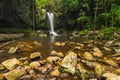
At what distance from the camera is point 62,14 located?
2856 centimetres

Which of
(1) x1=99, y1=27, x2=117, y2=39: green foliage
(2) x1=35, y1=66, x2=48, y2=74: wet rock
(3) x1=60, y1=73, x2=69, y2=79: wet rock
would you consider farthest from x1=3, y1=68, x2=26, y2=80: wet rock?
(1) x1=99, y1=27, x2=117, y2=39: green foliage

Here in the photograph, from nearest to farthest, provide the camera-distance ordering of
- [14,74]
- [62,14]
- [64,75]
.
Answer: [14,74] < [64,75] < [62,14]

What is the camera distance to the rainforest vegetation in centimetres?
1932

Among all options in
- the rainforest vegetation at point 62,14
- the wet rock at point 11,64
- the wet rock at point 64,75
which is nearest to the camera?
the wet rock at point 64,75

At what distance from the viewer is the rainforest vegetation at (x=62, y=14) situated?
63.4 ft

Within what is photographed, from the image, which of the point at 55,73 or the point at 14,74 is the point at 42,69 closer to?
the point at 55,73

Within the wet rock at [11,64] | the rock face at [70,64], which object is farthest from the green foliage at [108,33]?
the wet rock at [11,64]

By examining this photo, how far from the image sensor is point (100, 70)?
6.15 m

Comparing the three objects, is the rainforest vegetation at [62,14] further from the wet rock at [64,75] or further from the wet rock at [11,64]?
the wet rock at [64,75]

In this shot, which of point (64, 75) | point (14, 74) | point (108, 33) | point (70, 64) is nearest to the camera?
point (14, 74)

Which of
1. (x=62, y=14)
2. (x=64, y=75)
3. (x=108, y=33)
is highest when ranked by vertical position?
(x=62, y=14)

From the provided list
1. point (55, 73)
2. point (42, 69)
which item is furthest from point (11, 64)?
point (55, 73)

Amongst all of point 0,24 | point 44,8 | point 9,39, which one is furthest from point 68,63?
point 44,8

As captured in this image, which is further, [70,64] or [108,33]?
[108,33]
